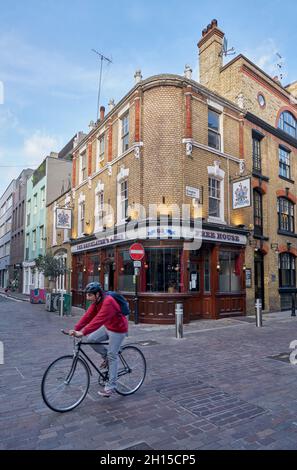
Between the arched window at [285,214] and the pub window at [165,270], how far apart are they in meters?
8.82

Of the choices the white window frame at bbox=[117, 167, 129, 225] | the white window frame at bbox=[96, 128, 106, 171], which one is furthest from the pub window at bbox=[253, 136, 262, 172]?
the white window frame at bbox=[96, 128, 106, 171]

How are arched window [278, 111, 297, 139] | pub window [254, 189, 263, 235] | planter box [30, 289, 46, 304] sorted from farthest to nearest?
planter box [30, 289, 46, 304], arched window [278, 111, 297, 139], pub window [254, 189, 263, 235]

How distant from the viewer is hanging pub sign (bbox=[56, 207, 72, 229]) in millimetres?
19967

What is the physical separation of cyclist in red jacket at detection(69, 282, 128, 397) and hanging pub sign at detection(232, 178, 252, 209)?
36.3 feet

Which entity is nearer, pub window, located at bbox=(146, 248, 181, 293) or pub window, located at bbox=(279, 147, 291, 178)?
pub window, located at bbox=(146, 248, 181, 293)

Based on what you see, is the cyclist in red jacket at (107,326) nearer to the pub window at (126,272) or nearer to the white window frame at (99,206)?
the pub window at (126,272)

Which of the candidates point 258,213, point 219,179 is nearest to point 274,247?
point 258,213

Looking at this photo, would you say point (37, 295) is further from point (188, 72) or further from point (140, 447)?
point (140, 447)

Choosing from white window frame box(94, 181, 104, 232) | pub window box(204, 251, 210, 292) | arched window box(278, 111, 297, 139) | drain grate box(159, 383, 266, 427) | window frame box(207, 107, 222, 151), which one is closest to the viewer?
drain grate box(159, 383, 266, 427)

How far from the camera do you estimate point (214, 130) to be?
15.1m

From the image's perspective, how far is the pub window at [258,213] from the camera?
55.7ft

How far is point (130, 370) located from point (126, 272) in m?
9.31

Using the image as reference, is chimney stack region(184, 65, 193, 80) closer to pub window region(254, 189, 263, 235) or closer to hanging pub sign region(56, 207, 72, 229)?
pub window region(254, 189, 263, 235)

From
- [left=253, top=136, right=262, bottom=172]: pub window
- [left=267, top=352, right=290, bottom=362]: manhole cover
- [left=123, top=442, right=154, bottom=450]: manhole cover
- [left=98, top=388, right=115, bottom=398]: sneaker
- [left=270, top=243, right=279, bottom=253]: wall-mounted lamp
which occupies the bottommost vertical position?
[left=267, top=352, right=290, bottom=362]: manhole cover
